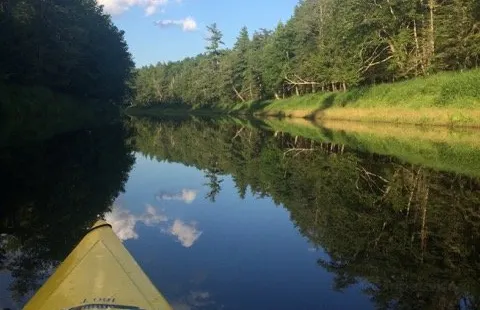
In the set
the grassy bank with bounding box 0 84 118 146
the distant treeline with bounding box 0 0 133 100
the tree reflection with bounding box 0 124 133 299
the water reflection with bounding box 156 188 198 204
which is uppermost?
the distant treeline with bounding box 0 0 133 100

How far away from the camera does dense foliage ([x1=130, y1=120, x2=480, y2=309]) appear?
6.32 metres

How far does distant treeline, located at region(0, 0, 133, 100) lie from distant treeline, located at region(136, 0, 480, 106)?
24.3 metres

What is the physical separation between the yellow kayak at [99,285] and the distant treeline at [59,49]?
91.1ft

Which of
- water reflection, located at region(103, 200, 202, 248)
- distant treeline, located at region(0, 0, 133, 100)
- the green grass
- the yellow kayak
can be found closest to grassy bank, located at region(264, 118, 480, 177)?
the green grass

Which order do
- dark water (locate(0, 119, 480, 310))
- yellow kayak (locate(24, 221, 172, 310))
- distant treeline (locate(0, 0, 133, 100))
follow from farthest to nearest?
distant treeline (locate(0, 0, 133, 100))
dark water (locate(0, 119, 480, 310))
yellow kayak (locate(24, 221, 172, 310))

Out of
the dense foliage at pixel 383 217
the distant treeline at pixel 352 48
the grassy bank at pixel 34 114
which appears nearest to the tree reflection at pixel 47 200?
the dense foliage at pixel 383 217

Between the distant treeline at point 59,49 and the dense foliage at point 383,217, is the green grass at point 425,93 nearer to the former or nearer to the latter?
the dense foliage at point 383,217

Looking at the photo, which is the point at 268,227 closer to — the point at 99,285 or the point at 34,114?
the point at 99,285

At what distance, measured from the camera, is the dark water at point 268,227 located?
6254mm

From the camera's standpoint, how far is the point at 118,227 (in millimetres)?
9359

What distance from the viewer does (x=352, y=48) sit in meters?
45.8

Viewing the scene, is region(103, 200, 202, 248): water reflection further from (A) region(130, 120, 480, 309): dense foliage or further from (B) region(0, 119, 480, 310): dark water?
(A) region(130, 120, 480, 309): dense foliage

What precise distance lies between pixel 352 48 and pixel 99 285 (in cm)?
4512

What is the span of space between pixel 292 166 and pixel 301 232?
7.92m
